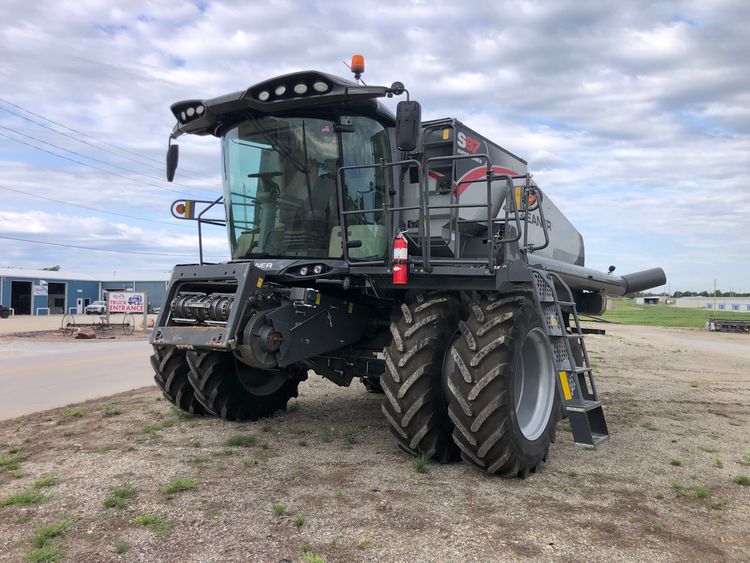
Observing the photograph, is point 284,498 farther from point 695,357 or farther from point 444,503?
point 695,357

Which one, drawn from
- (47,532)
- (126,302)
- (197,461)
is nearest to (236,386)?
(197,461)

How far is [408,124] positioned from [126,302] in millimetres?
23662

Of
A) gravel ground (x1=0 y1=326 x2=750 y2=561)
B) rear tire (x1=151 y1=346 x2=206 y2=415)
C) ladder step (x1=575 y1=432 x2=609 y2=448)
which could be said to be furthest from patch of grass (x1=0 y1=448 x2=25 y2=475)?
ladder step (x1=575 y1=432 x2=609 y2=448)

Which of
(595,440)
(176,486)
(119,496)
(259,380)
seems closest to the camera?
(119,496)

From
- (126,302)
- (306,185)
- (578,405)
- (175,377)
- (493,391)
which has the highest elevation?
(306,185)

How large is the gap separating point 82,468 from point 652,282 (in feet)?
32.7

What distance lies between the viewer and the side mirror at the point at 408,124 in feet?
16.0

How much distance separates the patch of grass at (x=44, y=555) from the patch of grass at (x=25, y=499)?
2.81ft

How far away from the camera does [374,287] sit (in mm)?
5797

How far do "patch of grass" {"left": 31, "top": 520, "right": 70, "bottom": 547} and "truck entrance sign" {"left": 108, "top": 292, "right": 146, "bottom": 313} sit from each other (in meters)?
23.0

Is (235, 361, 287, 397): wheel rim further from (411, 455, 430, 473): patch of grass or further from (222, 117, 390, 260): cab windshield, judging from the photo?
(411, 455, 430, 473): patch of grass

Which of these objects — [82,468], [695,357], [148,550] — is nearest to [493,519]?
[148,550]

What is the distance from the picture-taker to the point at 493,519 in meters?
4.15

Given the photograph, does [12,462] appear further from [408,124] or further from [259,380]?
[408,124]
